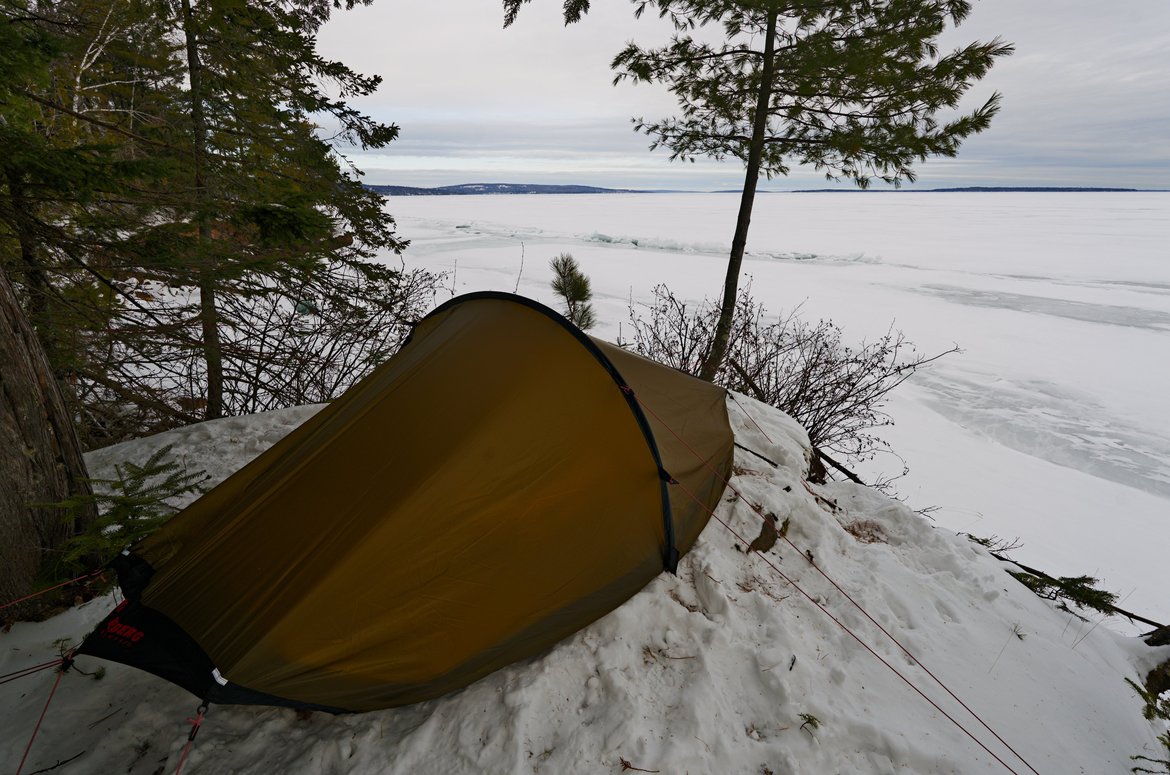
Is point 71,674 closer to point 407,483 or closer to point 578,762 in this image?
point 407,483

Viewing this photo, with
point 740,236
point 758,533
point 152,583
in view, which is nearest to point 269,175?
point 152,583

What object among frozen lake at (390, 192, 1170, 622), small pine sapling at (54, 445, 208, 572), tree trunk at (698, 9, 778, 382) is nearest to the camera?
small pine sapling at (54, 445, 208, 572)

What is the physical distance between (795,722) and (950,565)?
2106 mm

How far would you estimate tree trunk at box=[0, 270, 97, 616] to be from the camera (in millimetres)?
2527

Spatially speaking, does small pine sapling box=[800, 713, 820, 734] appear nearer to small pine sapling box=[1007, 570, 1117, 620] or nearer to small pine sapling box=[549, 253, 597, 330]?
small pine sapling box=[1007, 570, 1117, 620]

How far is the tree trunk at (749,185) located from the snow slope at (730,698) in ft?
13.3

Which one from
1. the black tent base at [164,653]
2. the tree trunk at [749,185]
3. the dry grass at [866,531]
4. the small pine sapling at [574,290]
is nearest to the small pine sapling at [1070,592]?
the dry grass at [866,531]

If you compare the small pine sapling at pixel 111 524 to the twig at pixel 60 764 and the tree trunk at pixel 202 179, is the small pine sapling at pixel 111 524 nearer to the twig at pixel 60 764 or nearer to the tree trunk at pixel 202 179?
the twig at pixel 60 764

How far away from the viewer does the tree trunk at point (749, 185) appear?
6098 millimetres

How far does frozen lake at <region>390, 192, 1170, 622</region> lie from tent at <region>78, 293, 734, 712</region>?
4555 mm

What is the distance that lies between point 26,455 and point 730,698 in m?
3.64

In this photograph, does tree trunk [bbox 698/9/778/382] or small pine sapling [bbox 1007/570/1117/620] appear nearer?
small pine sapling [bbox 1007/570/1117/620]

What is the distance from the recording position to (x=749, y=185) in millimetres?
6637

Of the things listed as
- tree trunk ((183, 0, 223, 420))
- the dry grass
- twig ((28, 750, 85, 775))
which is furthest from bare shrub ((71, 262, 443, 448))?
the dry grass
